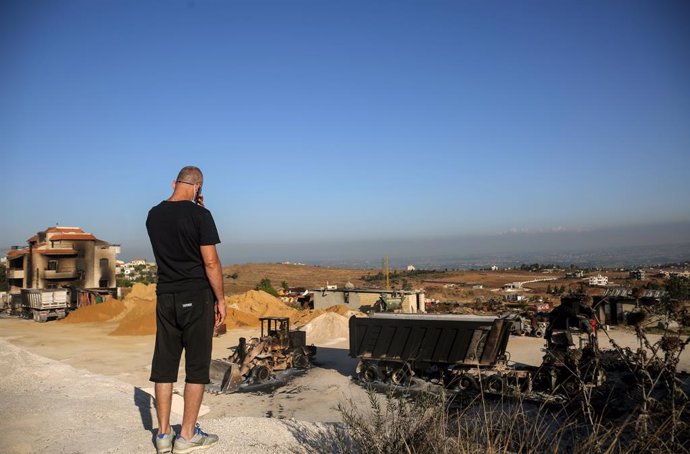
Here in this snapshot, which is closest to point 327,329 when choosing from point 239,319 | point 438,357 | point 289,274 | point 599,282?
point 239,319

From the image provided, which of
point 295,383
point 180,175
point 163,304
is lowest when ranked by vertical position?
point 295,383

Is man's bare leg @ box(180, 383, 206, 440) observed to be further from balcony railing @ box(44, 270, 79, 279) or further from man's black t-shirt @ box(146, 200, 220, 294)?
balcony railing @ box(44, 270, 79, 279)

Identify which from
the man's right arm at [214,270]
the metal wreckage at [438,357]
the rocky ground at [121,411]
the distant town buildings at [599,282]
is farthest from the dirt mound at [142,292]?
the distant town buildings at [599,282]

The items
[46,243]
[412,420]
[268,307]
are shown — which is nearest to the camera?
[412,420]

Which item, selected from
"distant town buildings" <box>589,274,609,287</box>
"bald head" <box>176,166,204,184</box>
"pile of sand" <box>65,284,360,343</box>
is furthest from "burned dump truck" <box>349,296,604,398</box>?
"distant town buildings" <box>589,274,609,287</box>

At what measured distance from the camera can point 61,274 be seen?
149ft

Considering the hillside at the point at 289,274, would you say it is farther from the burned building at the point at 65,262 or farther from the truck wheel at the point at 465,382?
the truck wheel at the point at 465,382

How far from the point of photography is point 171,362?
4.90m

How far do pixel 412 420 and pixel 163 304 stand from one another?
2.58 meters

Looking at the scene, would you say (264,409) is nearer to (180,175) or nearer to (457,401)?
(457,401)

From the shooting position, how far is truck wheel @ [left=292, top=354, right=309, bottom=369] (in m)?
17.5

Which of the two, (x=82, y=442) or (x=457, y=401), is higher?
(x=82, y=442)

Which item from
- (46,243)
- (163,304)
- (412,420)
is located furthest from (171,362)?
(46,243)

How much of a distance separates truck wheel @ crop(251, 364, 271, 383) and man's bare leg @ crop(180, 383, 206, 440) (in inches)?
440
